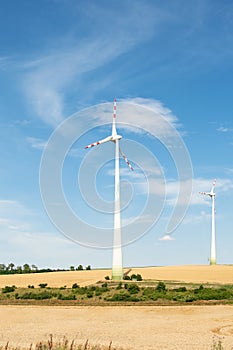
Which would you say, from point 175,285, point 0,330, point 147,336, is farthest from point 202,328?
point 175,285

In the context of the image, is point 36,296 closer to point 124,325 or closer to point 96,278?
point 124,325

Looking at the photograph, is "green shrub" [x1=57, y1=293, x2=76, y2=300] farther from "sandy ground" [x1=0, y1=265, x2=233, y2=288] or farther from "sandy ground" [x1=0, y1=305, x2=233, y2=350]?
"sandy ground" [x1=0, y1=265, x2=233, y2=288]

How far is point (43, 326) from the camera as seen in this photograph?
37.2 m

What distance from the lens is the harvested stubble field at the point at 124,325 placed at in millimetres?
30188

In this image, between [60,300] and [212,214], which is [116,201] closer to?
[60,300]

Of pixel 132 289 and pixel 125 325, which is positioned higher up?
pixel 132 289

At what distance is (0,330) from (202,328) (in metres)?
13.9

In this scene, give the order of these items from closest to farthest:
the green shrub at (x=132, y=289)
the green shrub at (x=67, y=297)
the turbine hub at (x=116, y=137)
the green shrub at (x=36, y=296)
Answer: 1. the green shrub at (x=67, y=297)
2. the green shrub at (x=36, y=296)
3. the green shrub at (x=132, y=289)
4. the turbine hub at (x=116, y=137)

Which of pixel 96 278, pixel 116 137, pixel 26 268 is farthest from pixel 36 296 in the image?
pixel 26 268

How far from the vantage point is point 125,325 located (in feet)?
121

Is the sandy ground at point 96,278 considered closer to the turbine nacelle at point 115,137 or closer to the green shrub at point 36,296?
the green shrub at point 36,296

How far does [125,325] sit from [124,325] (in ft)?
0.24

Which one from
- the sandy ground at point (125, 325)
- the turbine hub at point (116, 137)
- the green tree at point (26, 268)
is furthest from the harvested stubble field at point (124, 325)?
the green tree at point (26, 268)

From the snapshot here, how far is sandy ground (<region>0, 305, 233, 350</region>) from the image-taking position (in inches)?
1188
